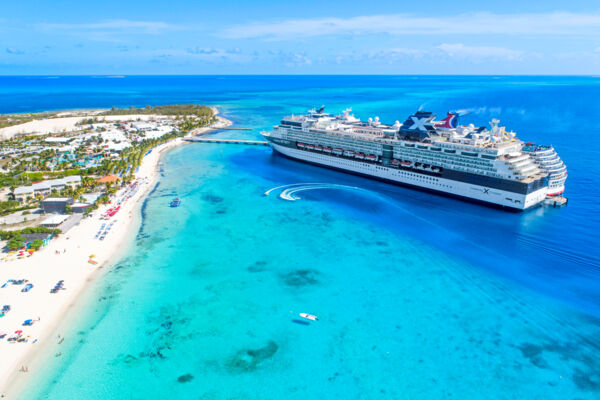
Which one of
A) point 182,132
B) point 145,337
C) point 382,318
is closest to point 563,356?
point 382,318

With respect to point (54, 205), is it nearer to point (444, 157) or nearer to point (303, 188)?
point (303, 188)

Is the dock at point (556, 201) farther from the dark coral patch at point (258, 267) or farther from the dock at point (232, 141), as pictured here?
the dock at point (232, 141)

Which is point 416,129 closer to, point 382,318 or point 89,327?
point 382,318

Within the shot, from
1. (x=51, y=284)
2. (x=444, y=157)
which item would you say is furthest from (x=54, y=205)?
(x=444, y=157)

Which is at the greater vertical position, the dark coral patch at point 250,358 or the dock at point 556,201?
the dock at point 556,201

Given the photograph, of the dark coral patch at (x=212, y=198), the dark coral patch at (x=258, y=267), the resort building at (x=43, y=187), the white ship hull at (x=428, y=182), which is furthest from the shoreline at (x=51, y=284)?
the white ship hull at (x=428, y=182)
